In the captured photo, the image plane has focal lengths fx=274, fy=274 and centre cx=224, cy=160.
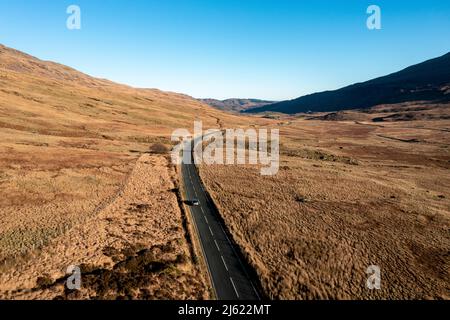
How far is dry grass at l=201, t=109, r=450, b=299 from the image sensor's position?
977 inches

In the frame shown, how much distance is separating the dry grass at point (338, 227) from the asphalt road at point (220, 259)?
1.41 m

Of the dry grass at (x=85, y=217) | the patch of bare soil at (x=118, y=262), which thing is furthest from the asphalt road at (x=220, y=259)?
the dry grass at (x=85, y=217)

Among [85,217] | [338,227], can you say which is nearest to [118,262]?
[85,217]

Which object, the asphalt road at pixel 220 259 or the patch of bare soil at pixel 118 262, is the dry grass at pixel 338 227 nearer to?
the asphalt road at pixel 220 259

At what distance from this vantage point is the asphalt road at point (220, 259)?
2286 centimetres

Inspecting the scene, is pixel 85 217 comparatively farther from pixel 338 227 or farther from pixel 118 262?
pixel 338 227

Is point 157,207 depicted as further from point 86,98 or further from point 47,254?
point 86,98

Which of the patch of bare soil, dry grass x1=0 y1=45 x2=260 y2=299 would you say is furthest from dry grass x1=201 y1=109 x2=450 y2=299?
dry grass x1=0 y1=45 x2=260 y2=299

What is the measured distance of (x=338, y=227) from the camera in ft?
118

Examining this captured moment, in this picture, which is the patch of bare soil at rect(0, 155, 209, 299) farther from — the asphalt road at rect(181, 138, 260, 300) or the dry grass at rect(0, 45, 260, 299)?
the asphalt road at rect(181, 138, 260, 300)

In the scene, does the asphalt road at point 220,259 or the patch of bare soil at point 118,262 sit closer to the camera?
the patch of bare soil at point 118,262

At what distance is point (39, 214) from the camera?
1316 inches
